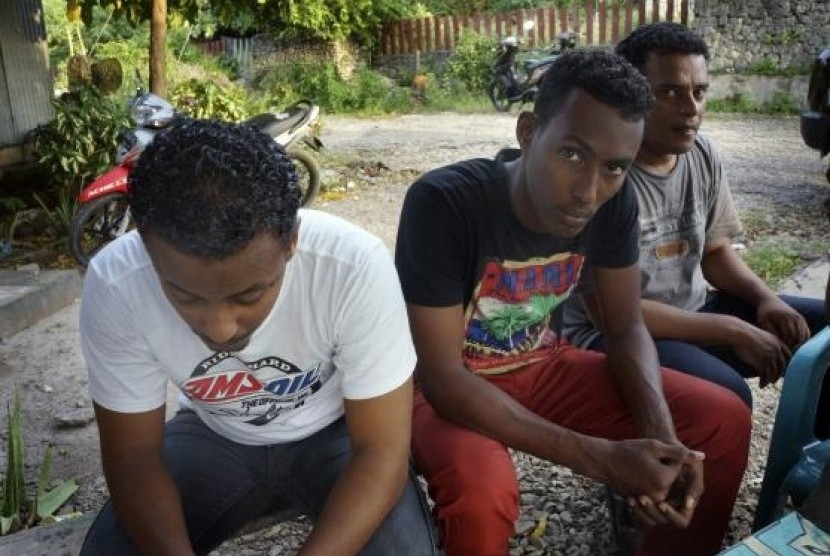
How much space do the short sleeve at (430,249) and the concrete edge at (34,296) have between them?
10.1 ft

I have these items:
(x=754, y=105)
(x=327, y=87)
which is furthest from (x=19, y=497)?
(x=327, y=87)

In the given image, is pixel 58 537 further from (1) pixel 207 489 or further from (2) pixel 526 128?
(2) pixel 526 128

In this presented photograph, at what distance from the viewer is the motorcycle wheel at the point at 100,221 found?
201 inches

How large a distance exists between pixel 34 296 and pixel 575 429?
340 cm

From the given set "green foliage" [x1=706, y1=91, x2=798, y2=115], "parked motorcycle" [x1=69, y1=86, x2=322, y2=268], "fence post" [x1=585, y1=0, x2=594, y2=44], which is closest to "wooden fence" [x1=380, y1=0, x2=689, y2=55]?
"fence post" [x1=585, y1=0, x2=594, y2=44]

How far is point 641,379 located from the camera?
200 cm

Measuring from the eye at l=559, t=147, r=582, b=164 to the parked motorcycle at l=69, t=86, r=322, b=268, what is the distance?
2.86m

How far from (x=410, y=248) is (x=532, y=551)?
1066 millimetres

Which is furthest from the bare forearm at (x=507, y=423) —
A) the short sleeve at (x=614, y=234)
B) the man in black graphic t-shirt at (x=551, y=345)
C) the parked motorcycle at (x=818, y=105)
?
the parked motorcycle at (x=818, y=105)

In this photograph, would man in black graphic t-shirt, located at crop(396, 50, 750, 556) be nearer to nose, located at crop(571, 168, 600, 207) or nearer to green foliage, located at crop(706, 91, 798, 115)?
nose, located at crop(571, 168, 600, 207)

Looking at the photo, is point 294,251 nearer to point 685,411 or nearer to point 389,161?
point 685,411

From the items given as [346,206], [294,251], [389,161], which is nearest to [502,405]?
[294,251]

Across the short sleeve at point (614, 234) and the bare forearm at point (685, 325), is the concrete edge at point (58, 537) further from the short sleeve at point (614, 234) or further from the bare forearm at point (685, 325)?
the bare forearm at point (685, 325)

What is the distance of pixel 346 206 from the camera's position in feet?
22.1
